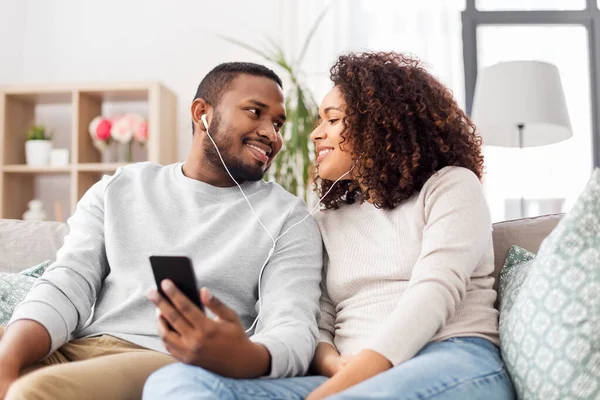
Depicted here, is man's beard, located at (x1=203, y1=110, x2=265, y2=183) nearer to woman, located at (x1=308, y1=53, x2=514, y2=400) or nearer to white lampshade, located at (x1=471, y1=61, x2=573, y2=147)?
woman, located at (x1=308, y1=53, x2=514, y2=400)

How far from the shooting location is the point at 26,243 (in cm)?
186

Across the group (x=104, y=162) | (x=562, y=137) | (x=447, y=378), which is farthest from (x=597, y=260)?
(x=104, y=162)

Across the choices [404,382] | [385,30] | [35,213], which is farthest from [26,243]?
[385,30]

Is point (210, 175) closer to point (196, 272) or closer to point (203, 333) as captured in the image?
point (196, 272)

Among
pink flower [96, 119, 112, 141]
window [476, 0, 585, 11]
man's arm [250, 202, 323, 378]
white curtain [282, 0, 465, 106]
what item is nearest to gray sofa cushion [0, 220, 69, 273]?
man's arm [250, 202, 323, 378]

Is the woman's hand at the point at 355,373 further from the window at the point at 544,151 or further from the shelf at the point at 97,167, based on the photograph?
the window at the point at 544,151

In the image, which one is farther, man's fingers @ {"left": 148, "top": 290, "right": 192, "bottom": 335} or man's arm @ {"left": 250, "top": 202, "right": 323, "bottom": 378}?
man's arm @ {"left": 250, "top": 202, "right": 323, "bottom": 378}

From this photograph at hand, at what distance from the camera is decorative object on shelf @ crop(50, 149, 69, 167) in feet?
11.4

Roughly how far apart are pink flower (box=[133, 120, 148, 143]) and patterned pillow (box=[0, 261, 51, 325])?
1.79 meters

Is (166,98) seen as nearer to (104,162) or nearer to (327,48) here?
(104,162)

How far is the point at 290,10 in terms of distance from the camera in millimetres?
3707

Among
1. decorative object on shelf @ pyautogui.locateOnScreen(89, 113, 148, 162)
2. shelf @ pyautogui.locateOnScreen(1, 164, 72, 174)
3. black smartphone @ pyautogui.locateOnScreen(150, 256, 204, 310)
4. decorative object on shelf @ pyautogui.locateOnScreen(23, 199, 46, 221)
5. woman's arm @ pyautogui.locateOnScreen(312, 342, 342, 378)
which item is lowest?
woman's arm @ pyautogui.locateOnScreen(312, 342, 342, 378)

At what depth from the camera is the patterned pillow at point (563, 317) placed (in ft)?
3.48

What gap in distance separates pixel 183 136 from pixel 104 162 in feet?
1.45
